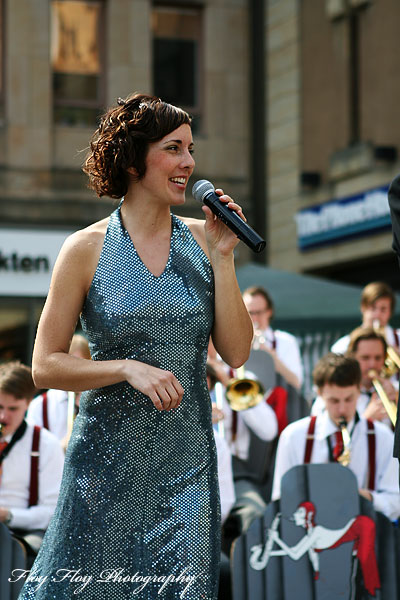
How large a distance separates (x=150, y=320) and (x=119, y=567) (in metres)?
0.59

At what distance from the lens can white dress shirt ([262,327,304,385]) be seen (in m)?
8.45

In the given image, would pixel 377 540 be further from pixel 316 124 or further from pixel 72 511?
pixel 316 124

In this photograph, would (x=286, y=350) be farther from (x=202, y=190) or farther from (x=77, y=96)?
(x=77, y=96)

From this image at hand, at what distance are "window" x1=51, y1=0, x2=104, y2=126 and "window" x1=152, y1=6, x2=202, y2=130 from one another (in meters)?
0.86

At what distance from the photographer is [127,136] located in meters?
2.85

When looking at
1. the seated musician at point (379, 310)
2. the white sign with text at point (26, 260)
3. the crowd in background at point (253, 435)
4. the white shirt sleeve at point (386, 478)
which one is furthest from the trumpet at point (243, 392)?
the white sign with text at point (26, 260)

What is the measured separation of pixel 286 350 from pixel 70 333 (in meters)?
5.85

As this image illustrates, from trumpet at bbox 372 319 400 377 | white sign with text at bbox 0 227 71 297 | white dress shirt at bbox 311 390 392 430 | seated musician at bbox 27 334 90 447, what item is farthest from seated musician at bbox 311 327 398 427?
white sign with text at bbox 0 227 71 297

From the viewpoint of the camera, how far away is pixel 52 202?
15.6 meters

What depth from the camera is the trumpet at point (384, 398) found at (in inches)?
265

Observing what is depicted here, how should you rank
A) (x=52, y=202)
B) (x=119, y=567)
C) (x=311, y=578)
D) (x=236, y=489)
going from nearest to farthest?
(x=119, y=567), (x=311, y=578), (x=236, y=489), (x=52, y=202)

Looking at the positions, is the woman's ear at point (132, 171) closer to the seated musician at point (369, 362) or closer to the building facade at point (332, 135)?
the seated musician at point (369, 362)

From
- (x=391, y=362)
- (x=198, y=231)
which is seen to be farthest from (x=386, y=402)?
(x=198, y=231)

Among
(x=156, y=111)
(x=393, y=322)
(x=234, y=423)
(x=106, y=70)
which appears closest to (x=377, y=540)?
(x=234, y=423)
